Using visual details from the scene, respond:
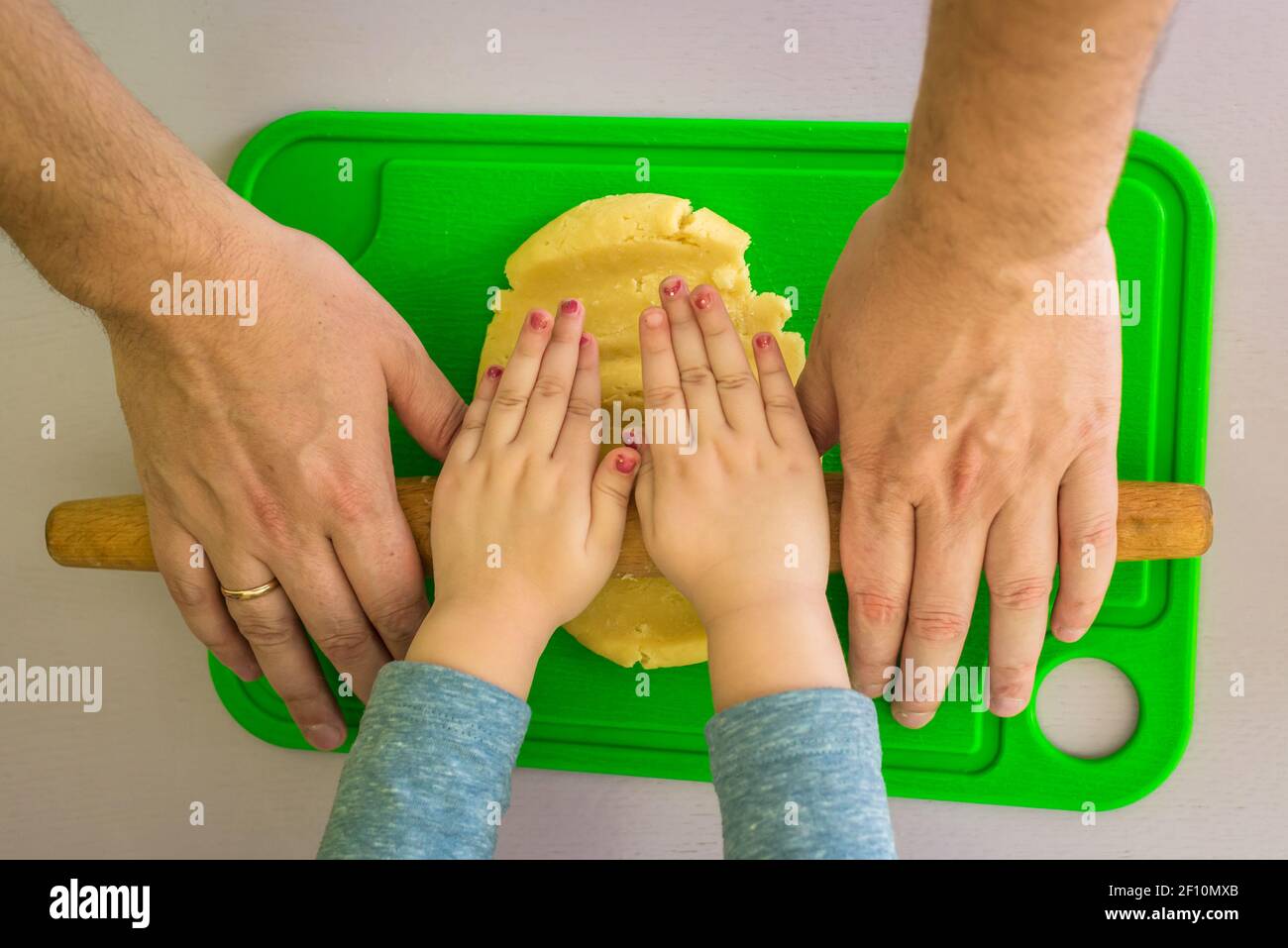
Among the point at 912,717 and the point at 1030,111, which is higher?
the point at 1030,111

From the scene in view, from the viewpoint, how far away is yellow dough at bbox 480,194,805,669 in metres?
0.98

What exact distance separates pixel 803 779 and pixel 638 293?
53cm

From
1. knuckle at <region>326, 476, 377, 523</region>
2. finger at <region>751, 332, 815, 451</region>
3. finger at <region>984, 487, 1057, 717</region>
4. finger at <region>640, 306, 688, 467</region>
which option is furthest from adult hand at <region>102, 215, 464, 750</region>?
finger at <region>984, 487, 1057, 717</region>

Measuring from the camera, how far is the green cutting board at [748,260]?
39.5 inches

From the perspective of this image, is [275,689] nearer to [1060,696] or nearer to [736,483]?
[736,483]

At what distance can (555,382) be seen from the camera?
92 cm

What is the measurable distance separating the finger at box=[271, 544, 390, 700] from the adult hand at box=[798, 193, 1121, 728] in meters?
0.50

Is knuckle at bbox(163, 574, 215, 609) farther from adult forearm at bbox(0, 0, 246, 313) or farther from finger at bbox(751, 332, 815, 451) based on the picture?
finger at bbox(751, 332, 815, 451)

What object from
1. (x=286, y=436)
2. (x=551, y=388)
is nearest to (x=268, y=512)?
(x=286, y=436)

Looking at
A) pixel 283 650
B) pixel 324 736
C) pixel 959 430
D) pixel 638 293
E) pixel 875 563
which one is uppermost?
pixel 638 293

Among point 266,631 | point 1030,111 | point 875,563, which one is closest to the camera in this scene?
point 1030,111

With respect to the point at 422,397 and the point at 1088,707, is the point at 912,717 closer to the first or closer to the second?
the point at 1088,707

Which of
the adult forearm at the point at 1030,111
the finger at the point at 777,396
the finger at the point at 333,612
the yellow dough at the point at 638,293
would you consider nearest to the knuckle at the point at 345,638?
the finger at the point at 333,612

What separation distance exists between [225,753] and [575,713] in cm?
47
